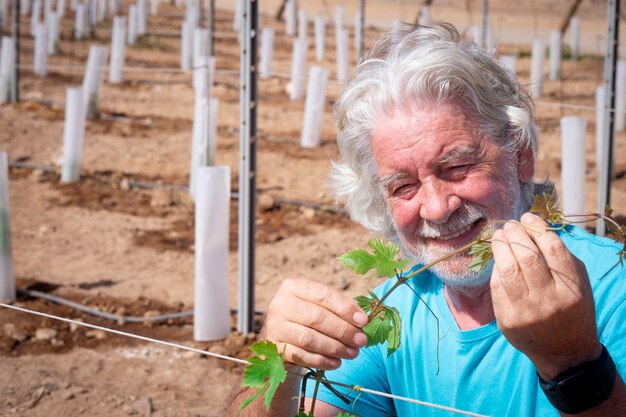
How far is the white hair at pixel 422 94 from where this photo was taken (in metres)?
2.12

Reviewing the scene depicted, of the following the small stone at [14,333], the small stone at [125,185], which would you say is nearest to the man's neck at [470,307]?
the small stone at [14,333]

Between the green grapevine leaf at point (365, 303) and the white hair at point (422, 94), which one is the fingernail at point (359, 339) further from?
the white hair at point (422, 94)

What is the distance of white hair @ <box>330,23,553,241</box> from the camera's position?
2117mm

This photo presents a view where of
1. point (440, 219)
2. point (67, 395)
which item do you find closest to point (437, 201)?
point (440, 219)

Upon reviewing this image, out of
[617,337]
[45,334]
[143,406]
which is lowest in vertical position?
[143,406]

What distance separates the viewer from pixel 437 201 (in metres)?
2.04

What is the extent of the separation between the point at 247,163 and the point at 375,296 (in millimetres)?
3277

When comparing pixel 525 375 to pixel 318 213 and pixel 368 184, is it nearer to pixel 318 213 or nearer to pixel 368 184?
pixel 368 184

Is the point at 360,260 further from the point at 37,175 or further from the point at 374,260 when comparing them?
the point at 37,175

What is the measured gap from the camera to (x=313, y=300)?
1.71 m

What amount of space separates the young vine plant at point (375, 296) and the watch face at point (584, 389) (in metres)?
0.21

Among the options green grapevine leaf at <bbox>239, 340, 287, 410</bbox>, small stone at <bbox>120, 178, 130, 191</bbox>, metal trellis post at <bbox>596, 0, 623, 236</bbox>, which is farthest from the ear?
small stone at <bbox>120, 178, 130, 191</bbox>

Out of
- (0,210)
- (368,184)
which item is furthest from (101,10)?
(368,184)

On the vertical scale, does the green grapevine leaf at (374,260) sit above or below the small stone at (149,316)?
above
